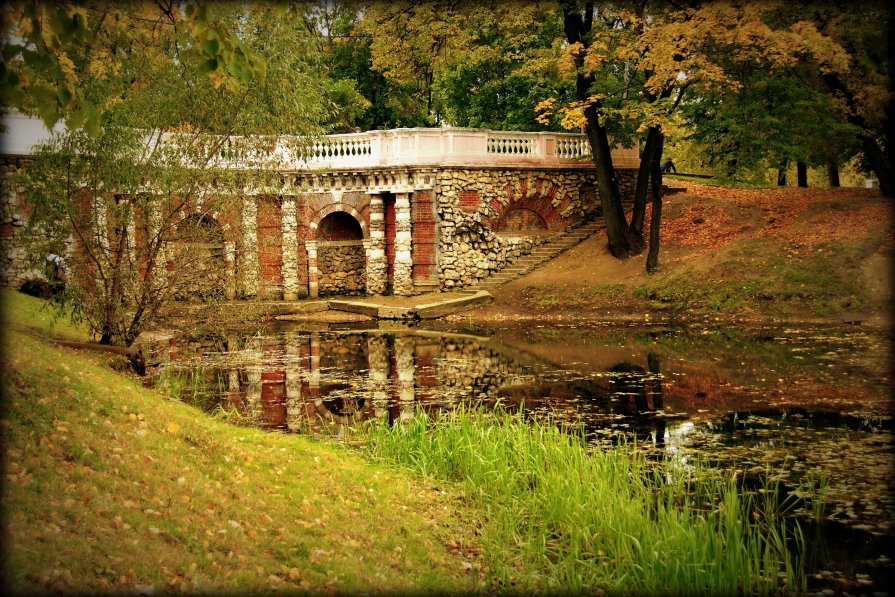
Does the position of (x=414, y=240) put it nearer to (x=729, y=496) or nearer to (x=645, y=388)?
(x=645, y=388)

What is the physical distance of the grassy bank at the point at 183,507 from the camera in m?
5.33

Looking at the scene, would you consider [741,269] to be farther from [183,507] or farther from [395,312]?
[183,507]

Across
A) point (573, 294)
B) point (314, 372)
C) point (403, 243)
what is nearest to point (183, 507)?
point (314, 372)

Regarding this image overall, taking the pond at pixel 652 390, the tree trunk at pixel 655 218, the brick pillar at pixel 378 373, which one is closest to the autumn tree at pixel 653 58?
the tree trunk at pixel 655 218

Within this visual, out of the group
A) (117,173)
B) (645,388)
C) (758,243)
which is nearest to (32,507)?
(117,173)

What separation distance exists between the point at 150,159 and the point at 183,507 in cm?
813

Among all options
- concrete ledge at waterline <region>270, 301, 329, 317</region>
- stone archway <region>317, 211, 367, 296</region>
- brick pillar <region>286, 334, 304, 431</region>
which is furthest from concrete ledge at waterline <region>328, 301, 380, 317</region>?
brick pillar <region>286, 334, 304, 431</region>

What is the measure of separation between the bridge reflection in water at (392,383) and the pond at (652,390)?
0.04 meters

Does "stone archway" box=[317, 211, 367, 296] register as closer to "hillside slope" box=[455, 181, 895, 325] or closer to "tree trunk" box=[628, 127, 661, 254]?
"hillside slope" box=[455, 181, 895, 325]

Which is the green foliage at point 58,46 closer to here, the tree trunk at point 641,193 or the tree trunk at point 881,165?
the tree trunk at point 641,193

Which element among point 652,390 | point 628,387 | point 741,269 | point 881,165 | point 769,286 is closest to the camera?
point 652,390

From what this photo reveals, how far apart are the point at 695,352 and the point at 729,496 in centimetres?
975

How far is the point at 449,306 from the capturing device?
2441 cm

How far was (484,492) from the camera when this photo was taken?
8656mm
